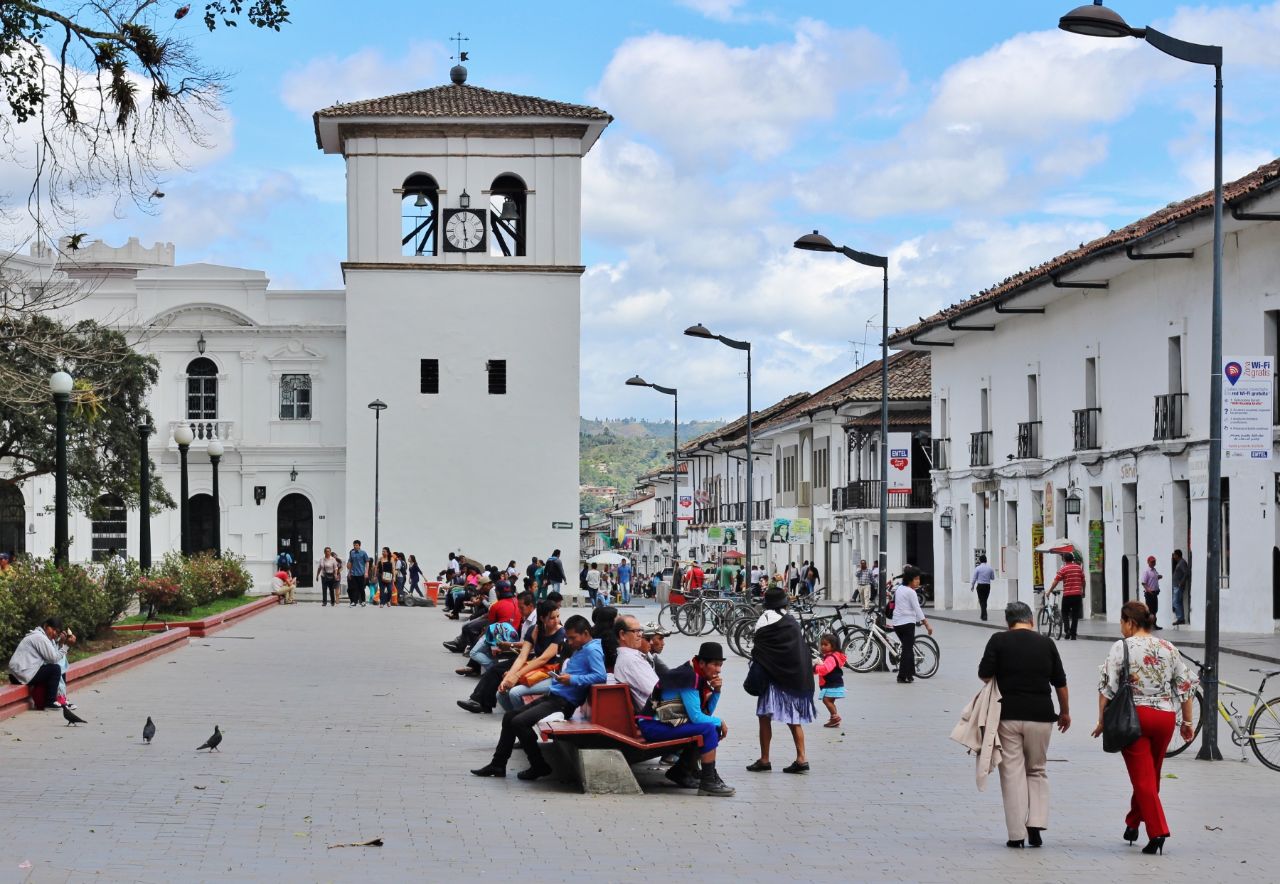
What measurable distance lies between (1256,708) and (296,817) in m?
7.07

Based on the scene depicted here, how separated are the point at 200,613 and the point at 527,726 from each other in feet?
73.3

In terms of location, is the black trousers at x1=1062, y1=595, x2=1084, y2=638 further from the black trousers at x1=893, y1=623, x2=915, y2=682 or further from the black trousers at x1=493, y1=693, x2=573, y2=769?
the black trousers at x1=493, y1=693, x2=573, y2=769

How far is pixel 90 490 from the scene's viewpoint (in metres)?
50.8

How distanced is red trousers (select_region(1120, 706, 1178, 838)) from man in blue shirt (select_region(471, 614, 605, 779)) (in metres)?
4.13

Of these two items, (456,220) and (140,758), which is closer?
(140,758)

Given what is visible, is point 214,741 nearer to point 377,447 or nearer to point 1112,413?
point 1112,413

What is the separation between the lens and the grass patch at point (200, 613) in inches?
1232

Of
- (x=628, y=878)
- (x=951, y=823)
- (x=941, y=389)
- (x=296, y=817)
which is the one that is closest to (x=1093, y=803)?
(x=951, y=823)

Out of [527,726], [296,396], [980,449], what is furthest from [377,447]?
[527,726]

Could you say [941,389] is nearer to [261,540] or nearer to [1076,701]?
[261,540]

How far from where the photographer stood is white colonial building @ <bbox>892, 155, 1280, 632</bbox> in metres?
31.7

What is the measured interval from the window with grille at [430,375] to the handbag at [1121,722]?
162 feet

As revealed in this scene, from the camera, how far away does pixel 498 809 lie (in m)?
11.9

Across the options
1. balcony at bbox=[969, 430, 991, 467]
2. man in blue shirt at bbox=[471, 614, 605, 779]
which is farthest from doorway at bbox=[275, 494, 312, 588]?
man in blue shirt at bbox=[471, 614, 605, 779]
